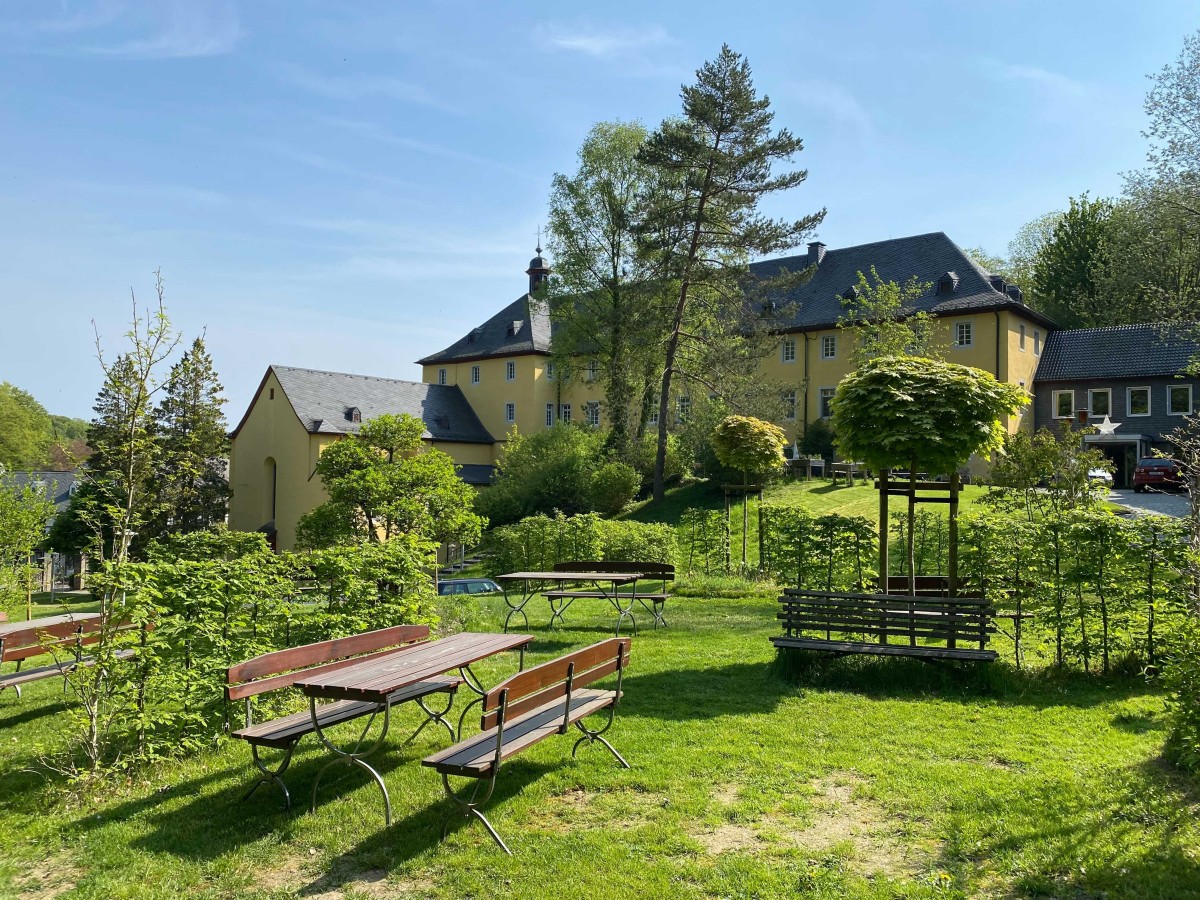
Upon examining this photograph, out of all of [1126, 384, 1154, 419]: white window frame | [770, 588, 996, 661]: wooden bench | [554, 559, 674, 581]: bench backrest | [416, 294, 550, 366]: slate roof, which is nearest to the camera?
[770, 588, 996, 661]: wooden bench

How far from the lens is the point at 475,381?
5025 centimetres

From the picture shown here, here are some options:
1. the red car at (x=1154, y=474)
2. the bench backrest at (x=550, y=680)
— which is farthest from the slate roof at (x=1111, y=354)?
the bench backrest at (x=550, y=680)

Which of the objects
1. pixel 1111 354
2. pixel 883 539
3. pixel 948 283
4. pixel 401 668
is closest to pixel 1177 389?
pixel 1111 354

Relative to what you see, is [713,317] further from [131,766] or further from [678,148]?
[131,766]

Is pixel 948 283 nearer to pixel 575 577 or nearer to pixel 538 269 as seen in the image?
pixel 538 269

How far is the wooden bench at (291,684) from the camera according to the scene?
5570 mm

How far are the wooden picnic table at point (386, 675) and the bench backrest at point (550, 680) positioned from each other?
1.93ft

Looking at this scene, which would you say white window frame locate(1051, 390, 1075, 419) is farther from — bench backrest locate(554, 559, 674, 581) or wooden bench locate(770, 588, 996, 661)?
wooden bench locate(770, 588, 996, 661)

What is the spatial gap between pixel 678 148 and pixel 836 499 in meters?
13.1

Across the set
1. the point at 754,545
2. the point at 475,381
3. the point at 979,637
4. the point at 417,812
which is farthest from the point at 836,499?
the point at 475,381

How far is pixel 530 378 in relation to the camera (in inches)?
1861

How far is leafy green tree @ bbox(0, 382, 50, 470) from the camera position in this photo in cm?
6694

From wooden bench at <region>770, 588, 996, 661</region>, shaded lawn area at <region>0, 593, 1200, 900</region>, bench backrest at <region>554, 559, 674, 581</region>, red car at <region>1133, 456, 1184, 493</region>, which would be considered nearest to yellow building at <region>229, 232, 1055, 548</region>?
red car at <region>1133, 456, 1184, 493</region>

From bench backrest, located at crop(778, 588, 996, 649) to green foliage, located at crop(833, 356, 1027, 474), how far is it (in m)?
1.47
